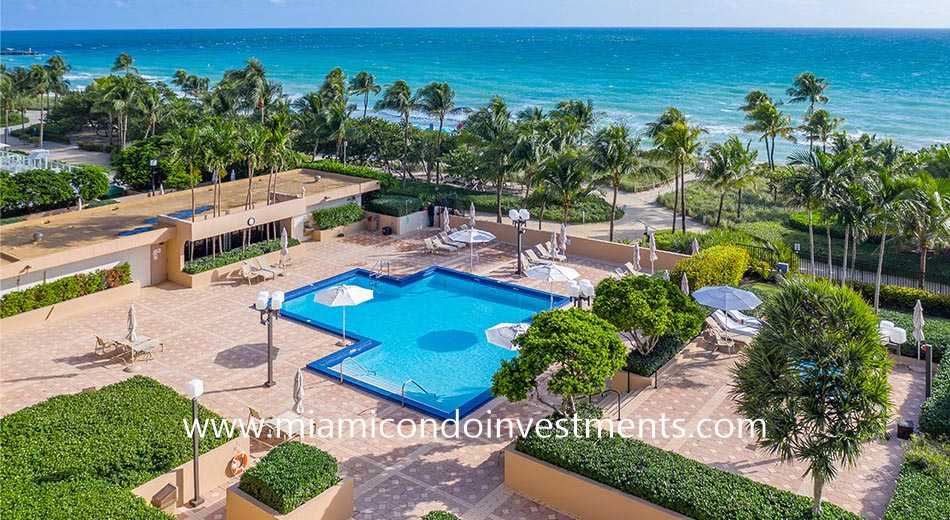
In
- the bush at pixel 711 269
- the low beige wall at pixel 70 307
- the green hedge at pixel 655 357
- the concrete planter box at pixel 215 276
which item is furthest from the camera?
the concrete planter box at pixel 215 276

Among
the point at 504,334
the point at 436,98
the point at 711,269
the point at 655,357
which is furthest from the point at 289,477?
the point at 436,98

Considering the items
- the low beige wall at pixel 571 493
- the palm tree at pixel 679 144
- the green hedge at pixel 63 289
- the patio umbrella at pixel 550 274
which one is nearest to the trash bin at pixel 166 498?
the low beige wall at pixel 571 493

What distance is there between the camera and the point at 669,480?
12664mm

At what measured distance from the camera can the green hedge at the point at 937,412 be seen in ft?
50.0

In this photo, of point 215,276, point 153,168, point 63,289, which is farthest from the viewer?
point 153,168

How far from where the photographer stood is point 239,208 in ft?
96.6

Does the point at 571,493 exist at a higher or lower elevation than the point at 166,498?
higher

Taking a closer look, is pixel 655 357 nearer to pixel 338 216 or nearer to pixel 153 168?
pixel 338 216

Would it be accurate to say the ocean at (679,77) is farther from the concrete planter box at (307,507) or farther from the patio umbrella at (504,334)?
the concrete planter box at (307,507)

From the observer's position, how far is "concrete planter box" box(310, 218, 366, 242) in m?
31.4

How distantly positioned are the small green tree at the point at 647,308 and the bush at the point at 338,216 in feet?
53.6

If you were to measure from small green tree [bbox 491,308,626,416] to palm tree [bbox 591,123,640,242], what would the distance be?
1567 centimetres

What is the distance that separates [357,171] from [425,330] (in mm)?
14574

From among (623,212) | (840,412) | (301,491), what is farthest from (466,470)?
(623,212)
